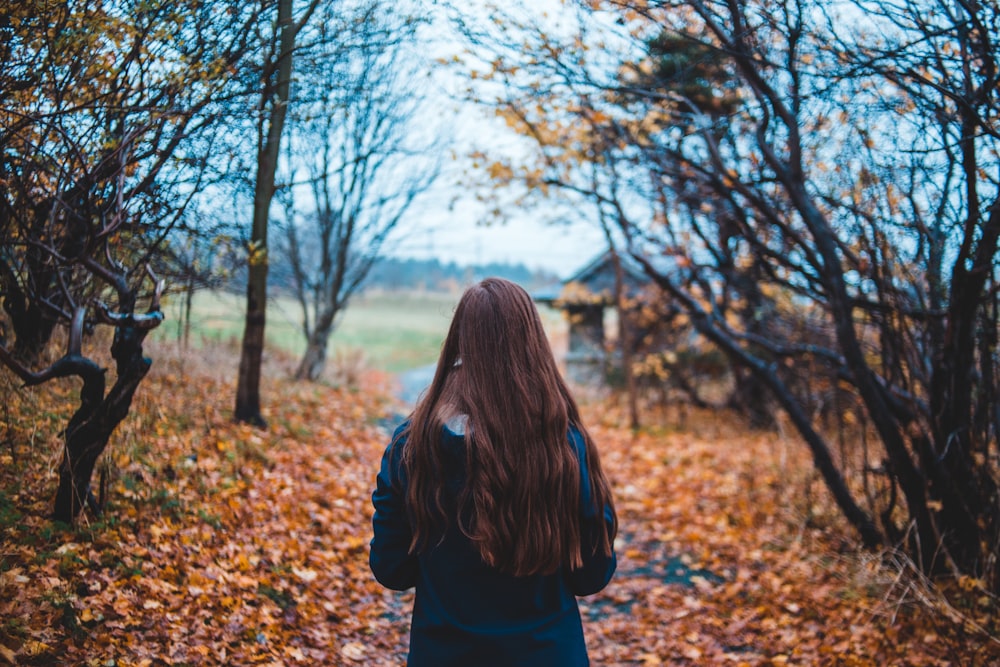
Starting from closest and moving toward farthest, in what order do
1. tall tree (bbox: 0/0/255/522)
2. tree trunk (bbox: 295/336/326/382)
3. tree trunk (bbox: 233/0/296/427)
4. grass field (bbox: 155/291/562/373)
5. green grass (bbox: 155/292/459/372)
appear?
tall tree (bbox: 0/0/255/522) < tree trunk (bbox: 233/0/296/427) < grass field (bbox: 155/291/562/373) < green grass (bbox: 155/292/459/372) < tree trunk (bbox: 295/336/326/382)

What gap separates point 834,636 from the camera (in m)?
5.00

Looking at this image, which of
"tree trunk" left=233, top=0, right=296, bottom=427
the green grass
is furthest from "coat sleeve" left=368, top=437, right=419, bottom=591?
"tree trunk" left=233, top=0, right=296, bottom=427

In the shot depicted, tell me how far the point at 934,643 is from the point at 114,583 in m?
5.28

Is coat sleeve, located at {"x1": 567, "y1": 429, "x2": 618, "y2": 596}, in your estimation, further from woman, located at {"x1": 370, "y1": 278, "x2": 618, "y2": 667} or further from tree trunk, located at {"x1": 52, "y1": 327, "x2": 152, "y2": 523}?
tree trunk, located at {"x1": 52, "y1": 327, "x2": 152, "y2": 523}

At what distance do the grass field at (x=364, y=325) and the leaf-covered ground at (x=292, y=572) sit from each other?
42.8 inches

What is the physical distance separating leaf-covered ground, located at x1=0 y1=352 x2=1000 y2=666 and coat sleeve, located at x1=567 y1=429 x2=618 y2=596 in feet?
8.19

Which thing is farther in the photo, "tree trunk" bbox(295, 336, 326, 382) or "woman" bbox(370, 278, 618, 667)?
"tree trunk" bbox(295, 336, 326, 382)

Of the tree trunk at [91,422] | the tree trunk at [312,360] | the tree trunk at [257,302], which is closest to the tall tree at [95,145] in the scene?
the tree trunk at [91,422]

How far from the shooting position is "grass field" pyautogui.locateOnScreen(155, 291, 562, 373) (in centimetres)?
905

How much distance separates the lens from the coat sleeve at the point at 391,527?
2.13 m

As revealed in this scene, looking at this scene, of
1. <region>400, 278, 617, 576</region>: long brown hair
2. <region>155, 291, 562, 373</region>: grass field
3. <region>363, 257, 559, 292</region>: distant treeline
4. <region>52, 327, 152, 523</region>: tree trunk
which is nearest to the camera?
<region>400, 278, 617, 576</region>: long brown hair

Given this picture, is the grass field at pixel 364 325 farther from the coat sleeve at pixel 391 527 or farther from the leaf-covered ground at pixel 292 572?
the leaf-covered ground at pixel 292 572

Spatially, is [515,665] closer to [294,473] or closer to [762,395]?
[294,473]

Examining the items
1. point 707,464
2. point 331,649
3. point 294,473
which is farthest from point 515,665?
point 707,464
